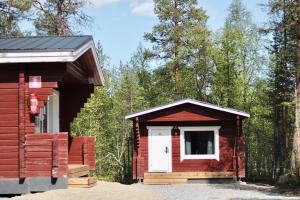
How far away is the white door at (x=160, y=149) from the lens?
82.0 ft

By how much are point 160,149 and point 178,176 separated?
1.53 m

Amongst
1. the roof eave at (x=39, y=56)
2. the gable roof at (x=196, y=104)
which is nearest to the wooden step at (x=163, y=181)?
the gable roof at (x=196, y=104)

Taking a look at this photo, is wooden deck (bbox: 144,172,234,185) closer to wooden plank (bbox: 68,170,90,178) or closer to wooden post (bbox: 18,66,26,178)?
wooden plank (bbox: 68,170,90,178)

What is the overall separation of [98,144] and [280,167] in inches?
564

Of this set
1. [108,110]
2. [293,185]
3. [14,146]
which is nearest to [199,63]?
[108,110]

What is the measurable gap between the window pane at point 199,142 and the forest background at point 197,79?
252 inches

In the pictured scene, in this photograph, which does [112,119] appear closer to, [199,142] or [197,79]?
[197,79]

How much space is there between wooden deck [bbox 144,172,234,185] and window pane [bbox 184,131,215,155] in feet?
3.31

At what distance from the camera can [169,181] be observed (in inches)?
972

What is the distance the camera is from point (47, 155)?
10992mm

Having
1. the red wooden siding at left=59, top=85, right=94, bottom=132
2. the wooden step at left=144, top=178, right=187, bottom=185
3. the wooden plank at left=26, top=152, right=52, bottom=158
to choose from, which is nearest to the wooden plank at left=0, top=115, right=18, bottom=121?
the wooden plank at left=26, top=152, right=52, bottom=158

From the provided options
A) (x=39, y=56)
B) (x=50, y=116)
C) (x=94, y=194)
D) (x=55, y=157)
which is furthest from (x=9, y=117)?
(x=50, y=116)

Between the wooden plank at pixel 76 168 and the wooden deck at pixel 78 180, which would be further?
the wooden plank at pixel 76 168

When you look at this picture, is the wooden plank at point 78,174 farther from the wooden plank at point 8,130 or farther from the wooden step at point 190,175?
the wooden step at point 190,175
